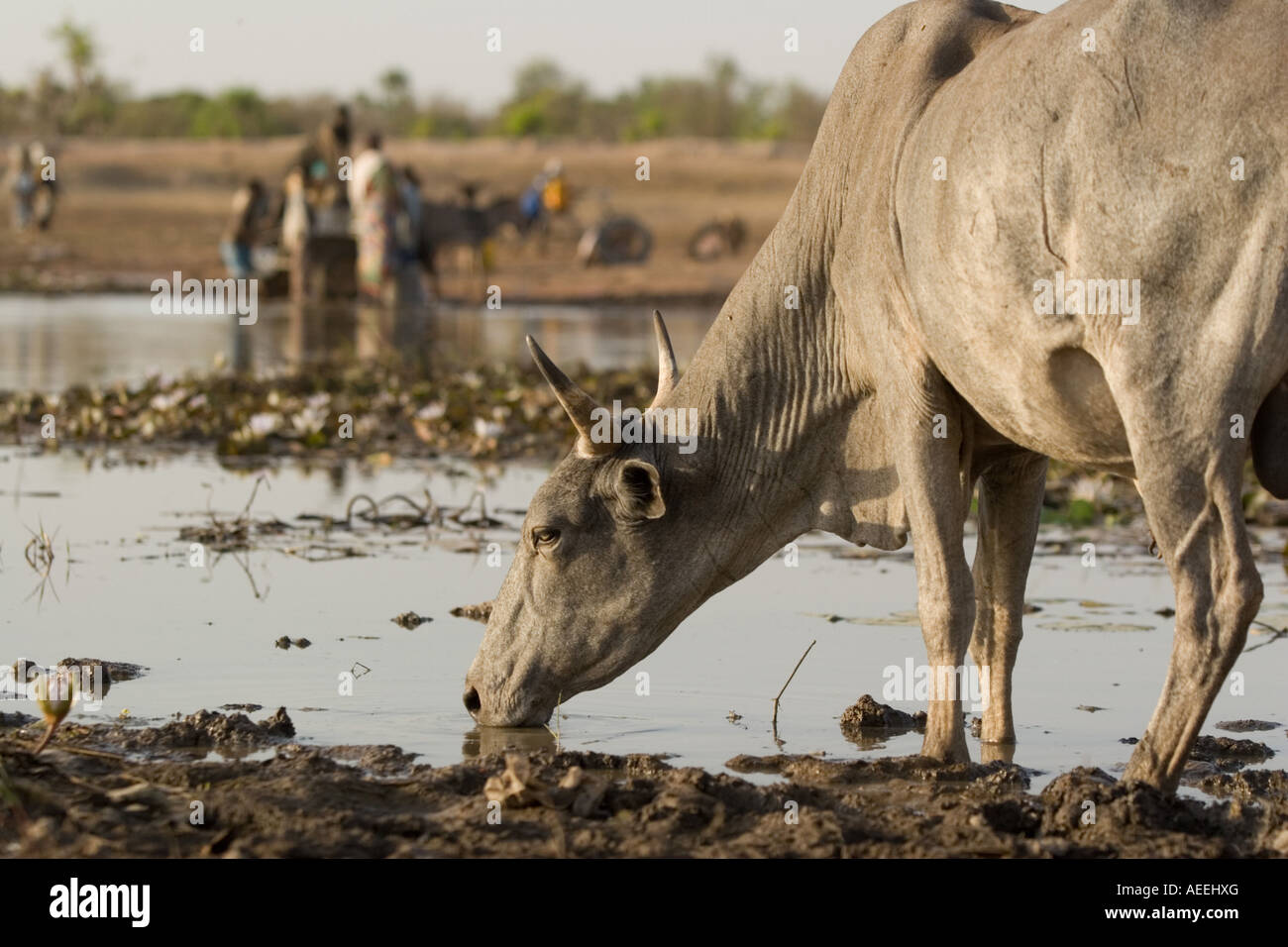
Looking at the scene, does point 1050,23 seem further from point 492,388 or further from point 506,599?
point 492,388

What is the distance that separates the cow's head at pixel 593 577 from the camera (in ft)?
20.8

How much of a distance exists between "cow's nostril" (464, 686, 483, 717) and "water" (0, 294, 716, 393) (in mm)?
8421

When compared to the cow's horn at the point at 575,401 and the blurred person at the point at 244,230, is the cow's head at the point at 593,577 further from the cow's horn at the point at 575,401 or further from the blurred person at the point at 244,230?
the blurred person at the point at 244,230

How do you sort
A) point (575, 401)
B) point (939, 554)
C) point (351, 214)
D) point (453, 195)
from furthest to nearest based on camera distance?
point (453, 195) < point (351, 214) < point (575, 401) < point (939, 554)

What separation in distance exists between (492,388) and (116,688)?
8.42 m

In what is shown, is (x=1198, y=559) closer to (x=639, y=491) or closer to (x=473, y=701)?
(x=639, y=491)

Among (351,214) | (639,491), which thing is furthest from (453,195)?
(639,491)

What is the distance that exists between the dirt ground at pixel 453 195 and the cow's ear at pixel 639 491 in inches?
982

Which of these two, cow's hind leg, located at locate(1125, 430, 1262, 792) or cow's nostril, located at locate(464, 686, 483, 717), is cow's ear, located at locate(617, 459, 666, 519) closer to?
cow's nostril, located at locate(464, 686, 483, 717)

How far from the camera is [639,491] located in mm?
6234

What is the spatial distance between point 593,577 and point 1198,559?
6.39 ft

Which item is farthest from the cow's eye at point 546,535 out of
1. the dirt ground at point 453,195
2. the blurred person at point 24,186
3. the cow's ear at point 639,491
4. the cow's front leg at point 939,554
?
the blurred person at point 24,186

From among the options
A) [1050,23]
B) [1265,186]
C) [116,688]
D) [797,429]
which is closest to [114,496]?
[116,688]

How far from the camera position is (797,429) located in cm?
642
